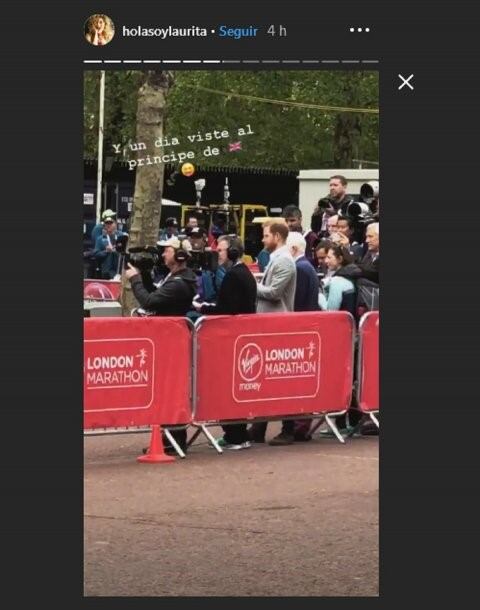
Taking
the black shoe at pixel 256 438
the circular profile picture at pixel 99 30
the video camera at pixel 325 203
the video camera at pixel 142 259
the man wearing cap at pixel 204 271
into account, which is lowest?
the black shoe at pixel 256 438

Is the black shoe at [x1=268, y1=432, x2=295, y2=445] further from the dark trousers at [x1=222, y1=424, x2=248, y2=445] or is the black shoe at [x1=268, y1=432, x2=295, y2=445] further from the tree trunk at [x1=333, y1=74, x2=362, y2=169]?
the tree trunk at [x1=333, y1=74, x2=362, y2=169]

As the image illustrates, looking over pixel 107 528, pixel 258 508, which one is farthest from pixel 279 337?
pixel 107 528

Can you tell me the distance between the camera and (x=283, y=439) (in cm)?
1230

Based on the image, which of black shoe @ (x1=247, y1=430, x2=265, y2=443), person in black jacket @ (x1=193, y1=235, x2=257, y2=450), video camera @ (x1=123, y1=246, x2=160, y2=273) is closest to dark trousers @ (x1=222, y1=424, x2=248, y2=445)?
person in black jacket @ (x1=193, y1=235, x2=257, y2=450)

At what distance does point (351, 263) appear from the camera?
1198cm

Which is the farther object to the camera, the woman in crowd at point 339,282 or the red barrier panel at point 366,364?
the woman in crowd at point 339,282

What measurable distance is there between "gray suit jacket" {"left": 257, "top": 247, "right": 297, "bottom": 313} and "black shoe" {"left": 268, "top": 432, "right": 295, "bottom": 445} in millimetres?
1037

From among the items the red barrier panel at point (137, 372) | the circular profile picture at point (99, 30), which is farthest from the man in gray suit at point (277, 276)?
the circular profile picture at point (99, 30)

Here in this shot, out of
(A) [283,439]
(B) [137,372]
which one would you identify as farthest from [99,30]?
(A) [283,439]

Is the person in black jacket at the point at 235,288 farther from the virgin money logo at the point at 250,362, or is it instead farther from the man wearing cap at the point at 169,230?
the man wearing cap at the point at 169,230

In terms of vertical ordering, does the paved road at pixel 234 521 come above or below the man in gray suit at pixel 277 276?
below

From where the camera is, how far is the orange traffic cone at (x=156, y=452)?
37.3ft

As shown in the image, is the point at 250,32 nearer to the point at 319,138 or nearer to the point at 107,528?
the point at 107,528

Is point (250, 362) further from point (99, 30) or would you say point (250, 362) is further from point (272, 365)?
point (99, 30)
